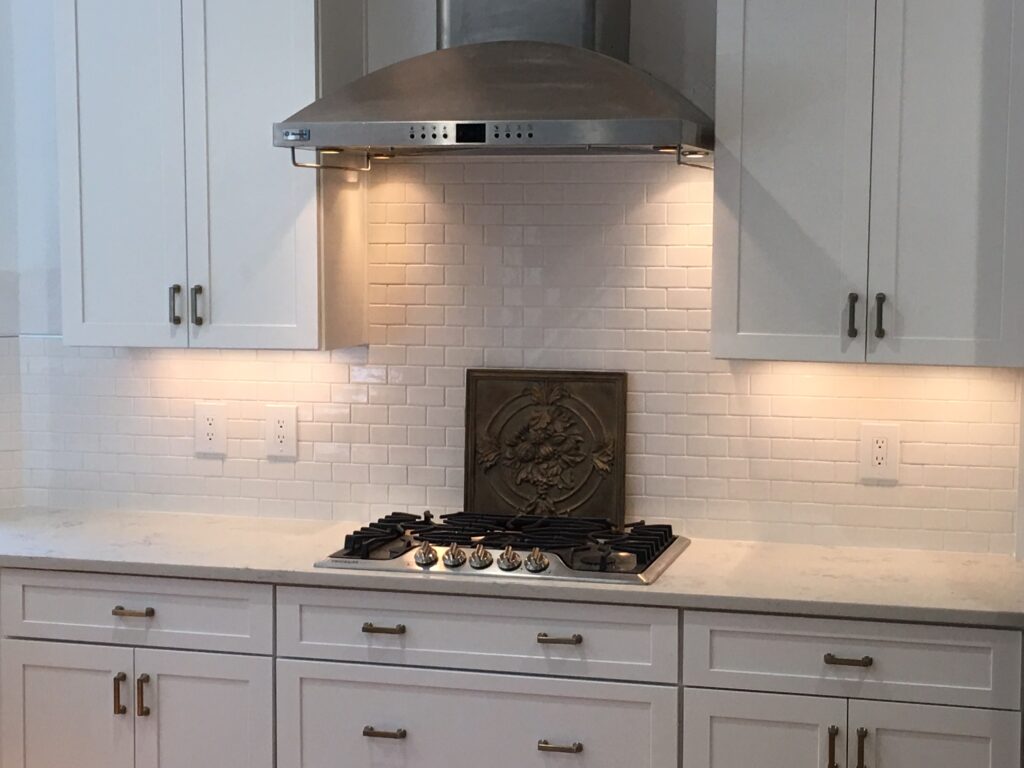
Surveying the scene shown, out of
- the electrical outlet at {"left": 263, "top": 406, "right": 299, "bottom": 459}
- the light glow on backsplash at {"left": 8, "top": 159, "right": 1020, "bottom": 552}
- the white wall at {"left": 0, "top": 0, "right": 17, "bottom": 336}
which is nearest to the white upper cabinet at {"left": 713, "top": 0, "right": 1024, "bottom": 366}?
the light glow on backsplash at {"left": 8, "top": 159, "right": 1020, "bottom": 552}

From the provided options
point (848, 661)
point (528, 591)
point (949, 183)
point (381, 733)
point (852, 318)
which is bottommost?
point (381, 733)

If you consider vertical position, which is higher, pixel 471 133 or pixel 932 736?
pixel 471 133

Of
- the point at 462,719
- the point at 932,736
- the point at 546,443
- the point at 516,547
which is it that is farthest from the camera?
the point at 546,443

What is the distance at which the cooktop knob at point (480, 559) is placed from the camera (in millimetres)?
3164

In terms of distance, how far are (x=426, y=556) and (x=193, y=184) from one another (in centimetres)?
112

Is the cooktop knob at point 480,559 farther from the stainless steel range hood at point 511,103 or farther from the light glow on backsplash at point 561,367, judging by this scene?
the stainless steel range hood at point 511,103

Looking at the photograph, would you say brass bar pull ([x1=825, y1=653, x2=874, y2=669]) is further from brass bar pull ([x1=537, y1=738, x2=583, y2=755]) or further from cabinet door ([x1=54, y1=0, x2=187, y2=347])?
cabinet door ([x1=54, y1=0, x2=187, y2=347])

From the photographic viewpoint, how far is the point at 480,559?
317 cm

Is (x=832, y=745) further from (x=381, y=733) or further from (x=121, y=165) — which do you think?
(x=121, y=165)

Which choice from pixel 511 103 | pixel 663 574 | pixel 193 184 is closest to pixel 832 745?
pixel 663 574

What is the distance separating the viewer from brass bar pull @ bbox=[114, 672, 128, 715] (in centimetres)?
332

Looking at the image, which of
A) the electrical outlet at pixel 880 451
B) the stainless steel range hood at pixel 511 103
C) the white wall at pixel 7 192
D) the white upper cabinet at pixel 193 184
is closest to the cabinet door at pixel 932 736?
the electrical outlet at pixel 880 451

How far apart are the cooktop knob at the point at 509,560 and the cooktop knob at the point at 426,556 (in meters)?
0.16

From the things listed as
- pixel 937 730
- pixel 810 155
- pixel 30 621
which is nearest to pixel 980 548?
pixel 937 730
